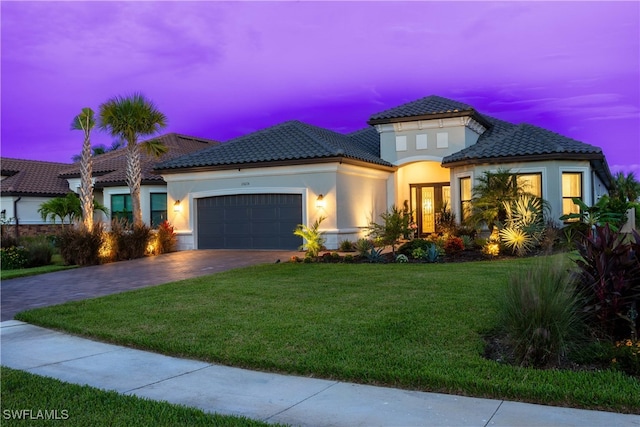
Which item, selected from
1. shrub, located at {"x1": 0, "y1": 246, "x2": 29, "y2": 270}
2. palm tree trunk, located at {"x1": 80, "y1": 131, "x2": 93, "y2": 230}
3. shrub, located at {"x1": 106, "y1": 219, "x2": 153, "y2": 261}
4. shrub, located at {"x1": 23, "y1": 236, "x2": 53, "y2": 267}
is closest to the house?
palm tree trunk, located at {"x1": 80, "y1": 131, "x2": 93, "y2": 230}

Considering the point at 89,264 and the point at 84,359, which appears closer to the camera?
the point at 84,359

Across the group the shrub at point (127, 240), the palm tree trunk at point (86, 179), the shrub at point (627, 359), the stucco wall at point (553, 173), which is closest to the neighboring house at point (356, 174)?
the stucco wall at point (553, 173)

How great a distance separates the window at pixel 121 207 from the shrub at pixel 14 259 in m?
7.78

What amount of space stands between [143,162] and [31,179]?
9298mm

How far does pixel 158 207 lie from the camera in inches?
993

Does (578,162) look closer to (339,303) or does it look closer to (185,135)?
(339,303)

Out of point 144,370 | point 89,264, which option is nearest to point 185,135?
point 89,264

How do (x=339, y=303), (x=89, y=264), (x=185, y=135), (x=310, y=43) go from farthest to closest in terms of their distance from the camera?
(x=185, y=135)
(x=310, y=43)
(x=89, y=264)
(x=339, y=303)

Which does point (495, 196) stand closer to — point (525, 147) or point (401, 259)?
point (525, 147)

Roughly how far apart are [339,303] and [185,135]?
1098 inches

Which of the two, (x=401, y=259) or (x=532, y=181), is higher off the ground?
(x=532, y=181)

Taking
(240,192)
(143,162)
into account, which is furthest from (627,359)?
(143,162)

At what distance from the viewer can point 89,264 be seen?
57.5 ft

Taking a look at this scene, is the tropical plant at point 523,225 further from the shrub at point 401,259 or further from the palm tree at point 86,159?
the palm tree at point 86,159
